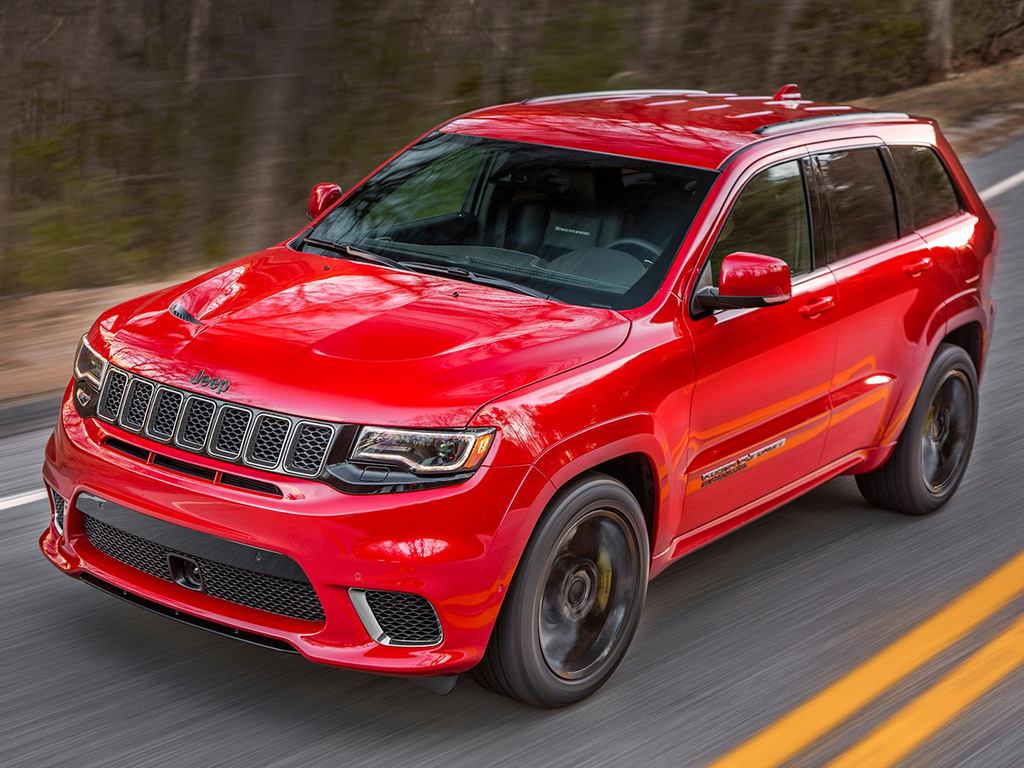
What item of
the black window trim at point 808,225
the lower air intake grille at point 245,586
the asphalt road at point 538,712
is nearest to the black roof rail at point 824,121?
the black window trim at point 808,225

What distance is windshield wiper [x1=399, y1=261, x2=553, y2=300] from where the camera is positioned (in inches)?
184

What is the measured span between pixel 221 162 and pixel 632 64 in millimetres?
8415

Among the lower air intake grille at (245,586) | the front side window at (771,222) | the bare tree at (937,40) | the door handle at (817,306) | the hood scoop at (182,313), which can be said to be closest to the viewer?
the lower air intake grille at (245,586)

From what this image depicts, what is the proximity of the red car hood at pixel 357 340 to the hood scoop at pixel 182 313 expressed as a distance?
0.04ft

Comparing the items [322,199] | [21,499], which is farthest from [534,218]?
[21,499]

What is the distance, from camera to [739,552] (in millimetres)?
5734

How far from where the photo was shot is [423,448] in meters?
3.81

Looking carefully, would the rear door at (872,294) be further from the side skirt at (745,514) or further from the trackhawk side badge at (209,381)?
the trackhawk side badge at (209,381)

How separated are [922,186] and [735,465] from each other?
6.73ft

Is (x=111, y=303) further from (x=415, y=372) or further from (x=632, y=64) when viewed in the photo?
(x=632, y=64)

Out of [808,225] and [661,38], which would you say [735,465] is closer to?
[808,225]

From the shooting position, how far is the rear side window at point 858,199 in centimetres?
548

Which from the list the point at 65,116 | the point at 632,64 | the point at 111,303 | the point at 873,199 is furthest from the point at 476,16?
the point at 873,199

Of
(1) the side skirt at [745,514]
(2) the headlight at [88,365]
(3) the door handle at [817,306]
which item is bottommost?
(1) the side skirt at [745,514]
